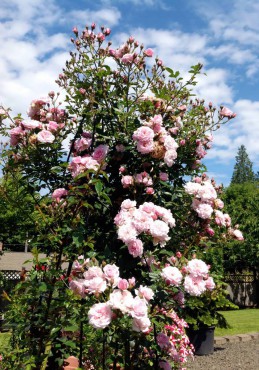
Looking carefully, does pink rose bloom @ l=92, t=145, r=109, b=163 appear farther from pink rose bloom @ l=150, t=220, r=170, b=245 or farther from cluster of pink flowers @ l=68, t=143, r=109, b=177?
pink rose bloom @ l=150, t=220, r=170, b=245

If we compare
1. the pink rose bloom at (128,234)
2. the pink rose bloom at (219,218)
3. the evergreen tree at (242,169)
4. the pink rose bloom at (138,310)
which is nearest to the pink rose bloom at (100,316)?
the pink rose bloom at (138,310)

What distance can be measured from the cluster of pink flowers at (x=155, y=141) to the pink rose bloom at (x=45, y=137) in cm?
54

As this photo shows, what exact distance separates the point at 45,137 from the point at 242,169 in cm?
6806

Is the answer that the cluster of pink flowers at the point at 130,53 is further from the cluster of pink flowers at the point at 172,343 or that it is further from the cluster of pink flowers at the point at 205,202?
the cluster of pink flowers at the point at 172,343

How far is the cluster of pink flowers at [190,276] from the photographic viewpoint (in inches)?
98.6

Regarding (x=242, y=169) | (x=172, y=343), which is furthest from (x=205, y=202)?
(x=242, y=169)

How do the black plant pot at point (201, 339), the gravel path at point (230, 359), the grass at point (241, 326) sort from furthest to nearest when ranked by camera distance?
the grass at point (241, 326) < the black plant pot at point (201, 339) < the gravel path at point (230, 359)

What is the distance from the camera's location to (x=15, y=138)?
301 centimetres

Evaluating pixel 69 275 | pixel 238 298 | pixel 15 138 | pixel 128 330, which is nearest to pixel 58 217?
Result: pixel 69 275

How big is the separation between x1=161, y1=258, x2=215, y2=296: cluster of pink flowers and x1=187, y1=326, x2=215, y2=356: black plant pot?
17.3 ft

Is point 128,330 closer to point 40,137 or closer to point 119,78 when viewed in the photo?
point 40,137

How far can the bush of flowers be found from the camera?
8.45 feet

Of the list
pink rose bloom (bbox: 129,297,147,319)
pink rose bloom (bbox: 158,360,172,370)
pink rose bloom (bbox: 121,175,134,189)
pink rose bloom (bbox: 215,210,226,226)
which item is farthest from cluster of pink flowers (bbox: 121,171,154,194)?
pink rose bloom (bbox: 158,360,172,370)

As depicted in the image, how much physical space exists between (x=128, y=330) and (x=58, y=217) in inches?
34.0
